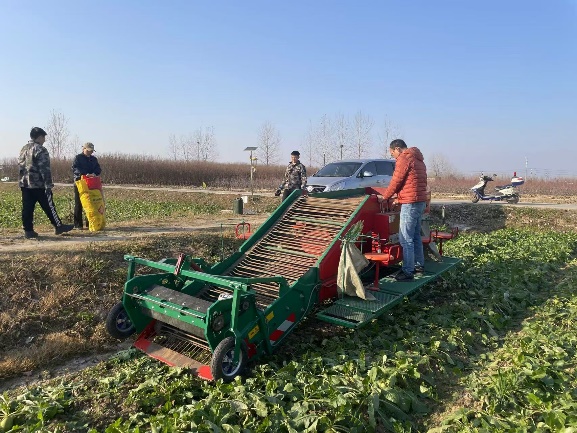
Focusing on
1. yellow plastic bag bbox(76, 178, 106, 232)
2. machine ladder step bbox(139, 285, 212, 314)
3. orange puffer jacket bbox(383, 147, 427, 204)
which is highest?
orange puffer jacket bbox(383, 147, 427, 204)

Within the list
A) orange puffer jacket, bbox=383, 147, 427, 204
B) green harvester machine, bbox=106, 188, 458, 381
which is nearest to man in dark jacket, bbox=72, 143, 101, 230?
green harvester machine, bbox=106, 188, 458, 381

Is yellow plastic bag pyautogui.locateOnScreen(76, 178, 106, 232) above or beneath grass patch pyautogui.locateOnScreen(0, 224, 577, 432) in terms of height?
above

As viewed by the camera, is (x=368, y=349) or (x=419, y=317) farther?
(x=419, y=317)

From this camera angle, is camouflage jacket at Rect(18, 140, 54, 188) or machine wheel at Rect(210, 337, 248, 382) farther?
camouflage jacket at Rect(18, 140, 54, 188)

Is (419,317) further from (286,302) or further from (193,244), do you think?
(193,244)

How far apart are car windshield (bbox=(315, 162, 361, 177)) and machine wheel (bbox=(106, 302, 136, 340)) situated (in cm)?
923

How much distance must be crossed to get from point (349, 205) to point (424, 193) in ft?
3.40

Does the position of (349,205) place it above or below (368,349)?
above

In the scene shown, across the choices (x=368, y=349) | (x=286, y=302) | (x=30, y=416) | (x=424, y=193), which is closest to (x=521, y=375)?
(x=368, y=349)

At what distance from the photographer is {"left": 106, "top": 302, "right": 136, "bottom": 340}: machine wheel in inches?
191

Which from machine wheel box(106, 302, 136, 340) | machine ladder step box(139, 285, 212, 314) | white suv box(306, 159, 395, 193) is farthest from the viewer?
white suv box(306, 159, 395, 193)

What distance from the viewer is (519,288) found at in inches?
279

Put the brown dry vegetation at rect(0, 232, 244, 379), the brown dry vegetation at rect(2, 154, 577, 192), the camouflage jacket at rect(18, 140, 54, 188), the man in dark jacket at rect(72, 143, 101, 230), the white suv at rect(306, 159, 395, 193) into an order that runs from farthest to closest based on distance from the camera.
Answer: the brown dry vegetation at rect(2, 154, 577, 192) < the white suv at rect(306, 159, 395, 193) < the man in dark jacket at rect(72, 143, 101, 230) < the camouflage jacket at rect(18, 140, 54, 188) < the brown dry vegetation at rect(0, 232, 244, 379)

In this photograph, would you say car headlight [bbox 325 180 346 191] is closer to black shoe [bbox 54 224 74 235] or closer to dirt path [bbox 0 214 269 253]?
dirt path [bbox 0 214 269 253]
